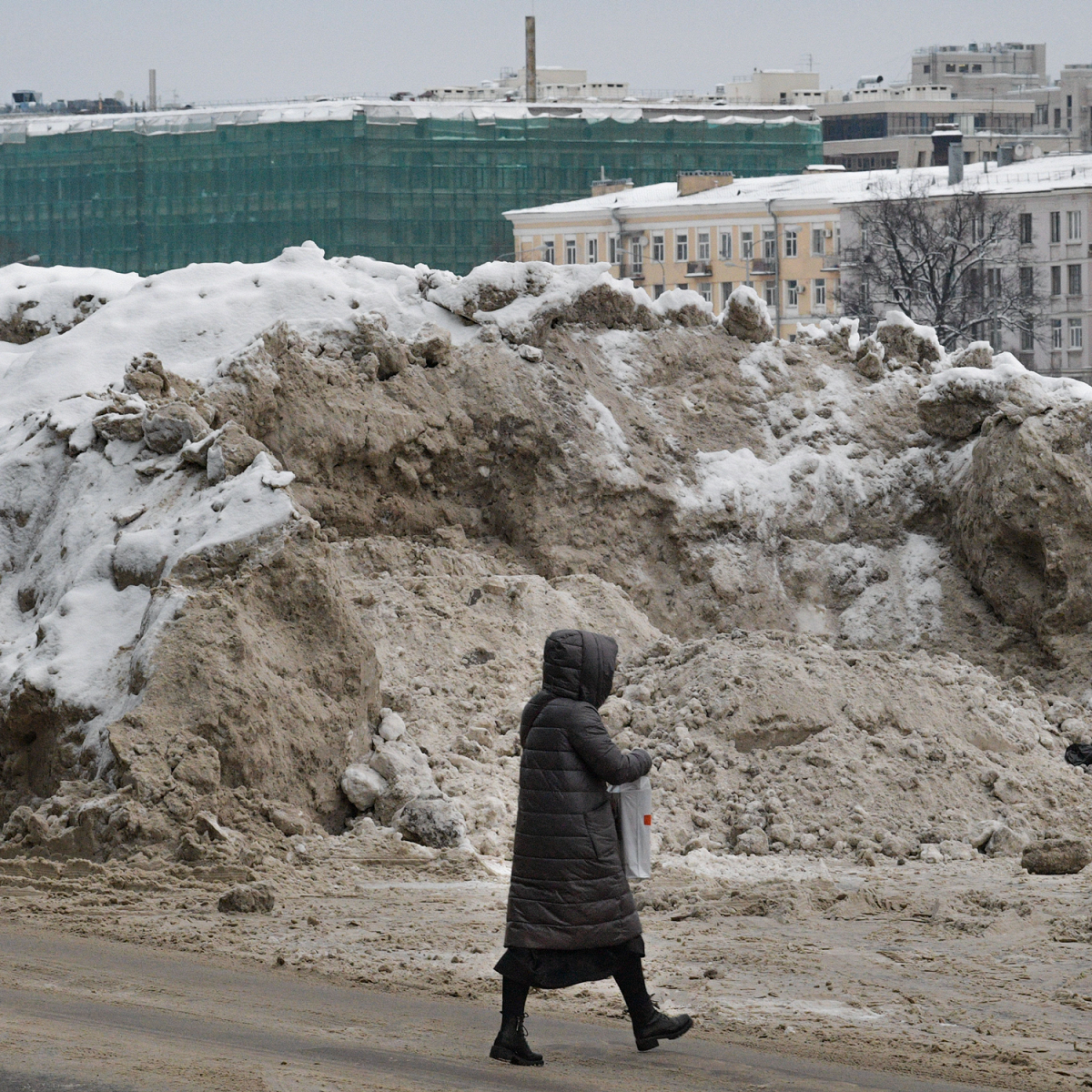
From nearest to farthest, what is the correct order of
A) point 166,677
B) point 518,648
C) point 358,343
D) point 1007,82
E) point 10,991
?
point 10,991, point 166,677, point 518,648, point 358,343, point 1007,82

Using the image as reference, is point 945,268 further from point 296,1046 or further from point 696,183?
point 296,1046

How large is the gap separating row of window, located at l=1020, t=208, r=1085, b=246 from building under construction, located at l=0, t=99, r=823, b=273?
23.2m

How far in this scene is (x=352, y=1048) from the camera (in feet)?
20.1

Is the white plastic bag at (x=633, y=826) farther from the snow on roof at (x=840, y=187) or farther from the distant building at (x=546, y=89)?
the distant building at (x=546, y=89)

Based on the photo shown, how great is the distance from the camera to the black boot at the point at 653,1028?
604cm

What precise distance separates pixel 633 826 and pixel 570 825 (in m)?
0.25

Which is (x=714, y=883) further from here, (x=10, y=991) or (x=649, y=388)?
(x=649, y=388)

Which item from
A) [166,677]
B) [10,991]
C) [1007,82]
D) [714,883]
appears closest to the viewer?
[10,991]

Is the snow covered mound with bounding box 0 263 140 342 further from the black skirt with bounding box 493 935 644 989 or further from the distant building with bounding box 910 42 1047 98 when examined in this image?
the distant building with bounding box 910 42 1047 98

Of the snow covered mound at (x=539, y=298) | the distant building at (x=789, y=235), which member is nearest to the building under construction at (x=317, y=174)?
the distant building at (x=789, y=235)

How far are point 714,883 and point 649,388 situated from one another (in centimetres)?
656

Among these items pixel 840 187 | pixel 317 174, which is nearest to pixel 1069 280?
pixel 840 187

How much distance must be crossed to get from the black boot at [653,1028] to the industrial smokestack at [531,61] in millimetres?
79072

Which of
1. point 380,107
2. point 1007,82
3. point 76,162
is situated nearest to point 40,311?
point 380,107
